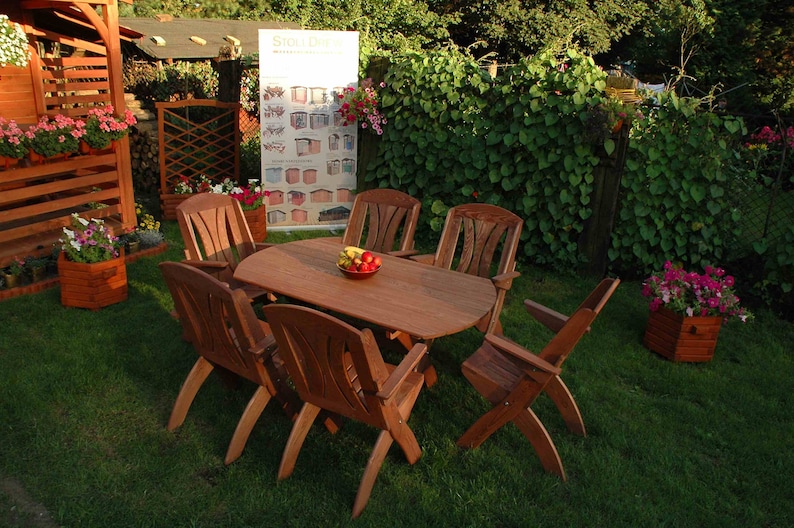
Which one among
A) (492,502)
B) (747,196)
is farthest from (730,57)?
(492,502)

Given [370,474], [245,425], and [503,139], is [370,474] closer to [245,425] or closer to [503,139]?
[245,425]

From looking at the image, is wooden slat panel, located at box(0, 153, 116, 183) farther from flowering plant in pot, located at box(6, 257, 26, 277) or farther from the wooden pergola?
flowering plant in pot, located at box(6, 257, 26, 277)

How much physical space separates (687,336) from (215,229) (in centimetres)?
357

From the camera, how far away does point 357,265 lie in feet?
12.4

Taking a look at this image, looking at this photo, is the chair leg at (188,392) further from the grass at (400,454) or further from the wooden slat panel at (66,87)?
the wooden slat panel at (66,87)

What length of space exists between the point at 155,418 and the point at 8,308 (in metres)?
2.25

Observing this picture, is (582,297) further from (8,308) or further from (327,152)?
(8,308)

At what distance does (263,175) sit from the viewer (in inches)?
282

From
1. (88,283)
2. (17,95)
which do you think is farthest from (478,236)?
(17,95)

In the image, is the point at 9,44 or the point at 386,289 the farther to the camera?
the point at 9,44

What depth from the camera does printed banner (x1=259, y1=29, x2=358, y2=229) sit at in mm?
6828

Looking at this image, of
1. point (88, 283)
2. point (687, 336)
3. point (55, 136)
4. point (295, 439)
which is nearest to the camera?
point (295, 439)

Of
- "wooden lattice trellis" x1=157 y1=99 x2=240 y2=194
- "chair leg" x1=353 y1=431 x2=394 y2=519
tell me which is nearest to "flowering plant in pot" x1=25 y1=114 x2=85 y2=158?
"wooden lattice trellis" x1=157 y1=99 x2=240 y2=194

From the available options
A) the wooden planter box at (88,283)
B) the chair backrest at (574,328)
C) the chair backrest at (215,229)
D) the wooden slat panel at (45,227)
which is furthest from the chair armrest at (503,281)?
the wooden slat panel at (45,227)
